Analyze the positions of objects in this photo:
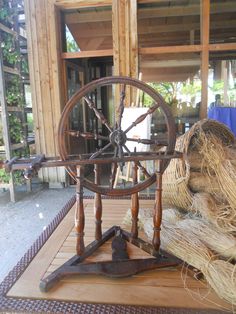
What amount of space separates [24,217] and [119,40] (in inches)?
104

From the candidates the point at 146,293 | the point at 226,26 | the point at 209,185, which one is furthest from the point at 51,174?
the point at 226,26

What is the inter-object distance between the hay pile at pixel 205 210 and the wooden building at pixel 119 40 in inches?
67.7

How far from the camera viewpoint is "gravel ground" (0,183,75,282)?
Result: 2398mm

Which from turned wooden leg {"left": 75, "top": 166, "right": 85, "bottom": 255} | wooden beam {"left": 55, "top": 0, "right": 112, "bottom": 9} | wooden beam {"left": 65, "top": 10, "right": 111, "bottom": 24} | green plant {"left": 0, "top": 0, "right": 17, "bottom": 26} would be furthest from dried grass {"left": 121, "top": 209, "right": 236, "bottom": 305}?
green plant {"left": 0, "top": 0, "right": 17, "bottom": 26}

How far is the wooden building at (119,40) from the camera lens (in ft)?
12.0

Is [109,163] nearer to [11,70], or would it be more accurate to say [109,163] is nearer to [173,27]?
[11,70]

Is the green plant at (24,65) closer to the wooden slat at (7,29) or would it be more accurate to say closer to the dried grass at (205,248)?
the wooden slat at (7,29)

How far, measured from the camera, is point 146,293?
1354 millimetres

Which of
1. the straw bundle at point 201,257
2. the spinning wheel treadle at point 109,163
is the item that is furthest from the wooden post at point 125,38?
the straw bundle at point 201,257

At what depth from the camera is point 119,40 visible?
370 centimetres

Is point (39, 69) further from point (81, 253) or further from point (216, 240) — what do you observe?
point (216, 240)

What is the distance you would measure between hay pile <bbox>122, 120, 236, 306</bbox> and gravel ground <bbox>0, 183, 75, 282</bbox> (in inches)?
43.6

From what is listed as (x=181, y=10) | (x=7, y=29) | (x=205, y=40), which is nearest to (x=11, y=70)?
(x=7, y=29)

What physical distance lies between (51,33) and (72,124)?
1451mm
